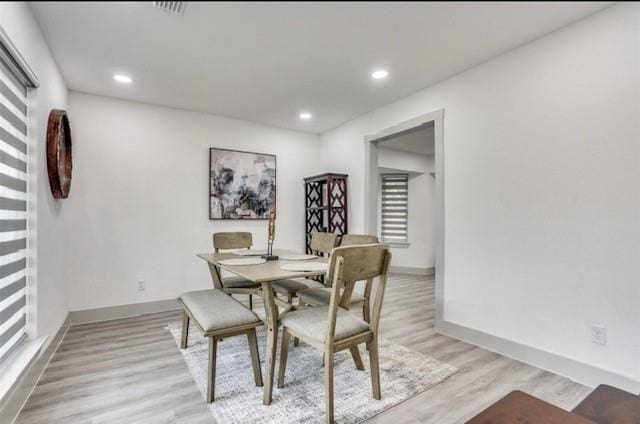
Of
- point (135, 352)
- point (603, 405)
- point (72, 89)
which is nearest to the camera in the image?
point (603, 405)

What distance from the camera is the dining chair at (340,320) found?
1521 mm

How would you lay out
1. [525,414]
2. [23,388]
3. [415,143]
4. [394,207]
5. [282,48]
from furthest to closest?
[394,207] → [415,143] → [23,388] → [282,48] → [525,414]

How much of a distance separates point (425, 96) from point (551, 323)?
2134 mm

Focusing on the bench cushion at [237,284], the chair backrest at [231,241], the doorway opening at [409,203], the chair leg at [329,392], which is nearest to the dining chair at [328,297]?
the bench cushion at [237,284]

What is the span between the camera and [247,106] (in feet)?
11.4

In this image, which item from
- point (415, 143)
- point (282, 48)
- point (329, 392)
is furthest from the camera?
point (415, 143)

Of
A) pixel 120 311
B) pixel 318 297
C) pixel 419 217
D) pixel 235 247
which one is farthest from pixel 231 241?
pixel 419 217

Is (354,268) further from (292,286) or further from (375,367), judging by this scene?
(292,286)

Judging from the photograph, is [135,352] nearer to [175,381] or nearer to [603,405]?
[175,381]

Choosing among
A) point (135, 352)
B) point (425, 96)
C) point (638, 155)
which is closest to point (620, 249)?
point (638, 155)

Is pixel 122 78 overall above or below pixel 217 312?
above

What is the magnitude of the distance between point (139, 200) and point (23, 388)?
6.69 feet

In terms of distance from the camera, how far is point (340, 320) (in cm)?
174

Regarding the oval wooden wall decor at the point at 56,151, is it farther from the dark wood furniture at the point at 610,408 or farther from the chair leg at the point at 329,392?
the dark wood furniture at the point at 610,408
